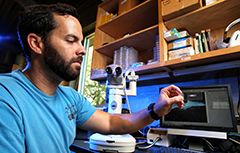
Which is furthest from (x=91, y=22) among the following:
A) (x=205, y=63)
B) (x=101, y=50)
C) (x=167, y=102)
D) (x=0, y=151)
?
(x=0, y=151)

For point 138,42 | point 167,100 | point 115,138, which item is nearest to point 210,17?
point 138,42

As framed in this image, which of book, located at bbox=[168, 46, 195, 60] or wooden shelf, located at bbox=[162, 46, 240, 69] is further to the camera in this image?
book, located at bbox=[168, 46, 195, 60]

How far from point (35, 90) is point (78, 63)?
0.86 feet

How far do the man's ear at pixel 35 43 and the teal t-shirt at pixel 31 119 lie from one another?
169 millimetres

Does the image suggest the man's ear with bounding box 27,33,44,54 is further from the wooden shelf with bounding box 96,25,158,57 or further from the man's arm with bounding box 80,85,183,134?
the wooden shelf with bounding box 96,25,158,57

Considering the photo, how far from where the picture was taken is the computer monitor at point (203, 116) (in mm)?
899

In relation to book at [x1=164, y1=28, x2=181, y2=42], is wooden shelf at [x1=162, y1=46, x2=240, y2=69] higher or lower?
lower

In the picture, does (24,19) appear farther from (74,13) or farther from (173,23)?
(173,23)

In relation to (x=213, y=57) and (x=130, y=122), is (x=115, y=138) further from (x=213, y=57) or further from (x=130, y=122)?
(x=213, y=57)

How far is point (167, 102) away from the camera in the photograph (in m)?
0.66

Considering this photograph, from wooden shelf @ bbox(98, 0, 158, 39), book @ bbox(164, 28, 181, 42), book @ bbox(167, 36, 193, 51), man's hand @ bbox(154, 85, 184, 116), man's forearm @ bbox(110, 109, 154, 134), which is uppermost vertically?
wooden shelf @ bbox(98, 0, 158, 39)

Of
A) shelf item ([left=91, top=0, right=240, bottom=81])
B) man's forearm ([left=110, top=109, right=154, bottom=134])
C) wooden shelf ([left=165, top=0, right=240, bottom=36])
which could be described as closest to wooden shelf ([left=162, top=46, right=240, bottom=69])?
shelf item ([left=91, top=0, right=240, bottom=81])

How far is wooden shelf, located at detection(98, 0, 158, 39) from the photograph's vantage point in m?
1.37

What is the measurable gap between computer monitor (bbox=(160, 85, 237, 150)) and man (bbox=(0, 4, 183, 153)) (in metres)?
0.39
